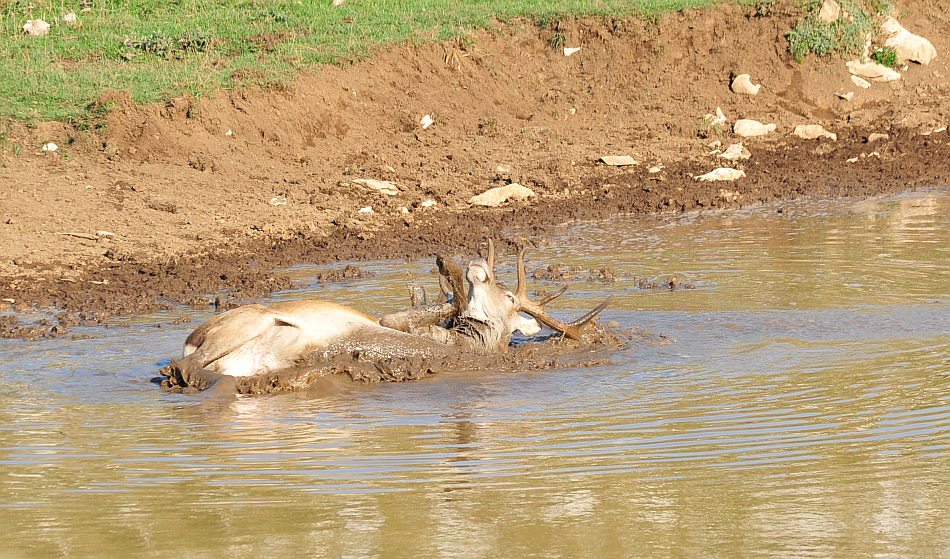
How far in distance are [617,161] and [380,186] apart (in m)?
2.90

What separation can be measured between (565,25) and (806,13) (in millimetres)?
3276

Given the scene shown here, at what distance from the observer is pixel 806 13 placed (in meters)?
17.7

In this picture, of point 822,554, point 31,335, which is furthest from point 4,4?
point 822,554

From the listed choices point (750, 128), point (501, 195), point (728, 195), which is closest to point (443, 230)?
point (501, 195)

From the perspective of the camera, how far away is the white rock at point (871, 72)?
56.9 feet

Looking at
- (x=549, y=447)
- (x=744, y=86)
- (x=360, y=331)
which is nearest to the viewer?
(x=549, y=447)

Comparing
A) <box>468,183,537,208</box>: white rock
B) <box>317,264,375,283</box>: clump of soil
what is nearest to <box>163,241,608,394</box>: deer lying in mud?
<box>317,264,375,283</box>: clump of soil

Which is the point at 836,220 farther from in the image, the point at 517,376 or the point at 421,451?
the point at 421,451

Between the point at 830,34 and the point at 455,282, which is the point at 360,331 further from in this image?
the point at 830,34

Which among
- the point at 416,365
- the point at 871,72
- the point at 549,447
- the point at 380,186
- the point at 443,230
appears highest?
the point at 871,72

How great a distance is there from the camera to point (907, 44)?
58.5 ft

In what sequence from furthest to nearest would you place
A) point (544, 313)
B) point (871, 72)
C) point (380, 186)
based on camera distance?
point (871, 72)
point (380, 186)
point (544, 313)

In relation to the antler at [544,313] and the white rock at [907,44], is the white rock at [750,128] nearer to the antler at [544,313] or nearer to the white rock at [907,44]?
the white rock at [907,44]

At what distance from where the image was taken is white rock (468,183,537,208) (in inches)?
527
